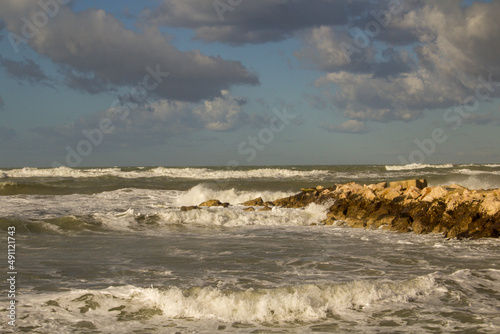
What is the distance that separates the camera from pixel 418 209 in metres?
13.1

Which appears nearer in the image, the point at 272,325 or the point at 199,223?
the point at 272,325

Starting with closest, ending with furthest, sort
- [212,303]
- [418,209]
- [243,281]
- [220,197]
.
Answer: [212,303], [243,281], [418,209], [220,197]

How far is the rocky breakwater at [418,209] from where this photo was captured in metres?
11.4

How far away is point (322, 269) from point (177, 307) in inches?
112

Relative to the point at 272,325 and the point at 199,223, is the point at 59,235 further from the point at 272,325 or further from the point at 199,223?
Result: the point at 272,325

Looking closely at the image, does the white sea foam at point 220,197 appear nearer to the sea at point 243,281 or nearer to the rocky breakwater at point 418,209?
the rocky breakwater at point 418,209

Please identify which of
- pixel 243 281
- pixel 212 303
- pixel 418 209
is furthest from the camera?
pixel 418 209

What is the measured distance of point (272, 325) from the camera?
5332mm

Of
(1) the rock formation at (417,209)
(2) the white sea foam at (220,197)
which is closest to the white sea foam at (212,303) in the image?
(1) the rock formation at (417,209)

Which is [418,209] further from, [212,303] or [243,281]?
[212,303]

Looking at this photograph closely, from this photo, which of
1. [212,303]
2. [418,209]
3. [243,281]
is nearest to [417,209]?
[418,209]

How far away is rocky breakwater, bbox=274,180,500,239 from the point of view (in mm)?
11359

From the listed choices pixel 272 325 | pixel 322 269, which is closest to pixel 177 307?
pixel 272 325

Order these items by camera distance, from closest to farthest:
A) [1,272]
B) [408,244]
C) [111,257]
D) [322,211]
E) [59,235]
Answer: [1,272]
[111,257]
[408,244]
[59,235]
[322,211]
